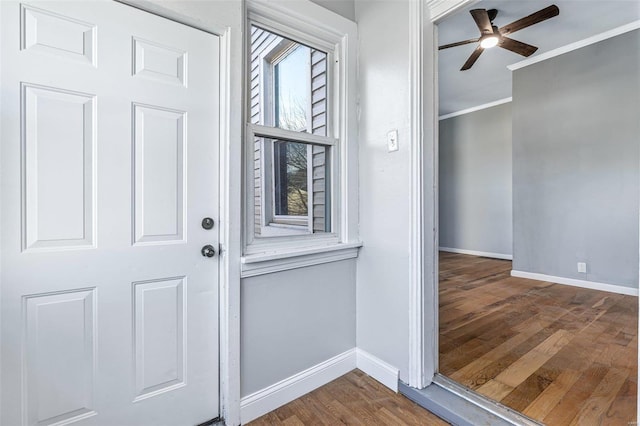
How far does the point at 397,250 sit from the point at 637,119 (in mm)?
3482

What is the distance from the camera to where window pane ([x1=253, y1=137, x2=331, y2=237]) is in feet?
5.48

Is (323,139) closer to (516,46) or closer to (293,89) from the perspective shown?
(293,89)

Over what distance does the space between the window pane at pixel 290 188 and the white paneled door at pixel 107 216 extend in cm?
28

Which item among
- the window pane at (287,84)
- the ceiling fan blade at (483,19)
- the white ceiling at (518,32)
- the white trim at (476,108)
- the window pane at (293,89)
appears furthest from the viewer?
the white trim at (476,108)

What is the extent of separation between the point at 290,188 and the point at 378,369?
1197 mm

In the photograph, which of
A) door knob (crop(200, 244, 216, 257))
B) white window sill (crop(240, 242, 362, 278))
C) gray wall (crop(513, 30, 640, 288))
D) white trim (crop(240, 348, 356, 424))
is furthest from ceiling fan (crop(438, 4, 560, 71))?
white trim (crop(240, 348, 356, 424))

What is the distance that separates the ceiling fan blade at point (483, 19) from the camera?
2.45 m

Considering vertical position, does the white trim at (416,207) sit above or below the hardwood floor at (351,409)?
above

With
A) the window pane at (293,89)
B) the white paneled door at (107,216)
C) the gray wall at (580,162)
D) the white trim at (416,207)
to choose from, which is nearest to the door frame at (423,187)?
the white trim at (416,207)

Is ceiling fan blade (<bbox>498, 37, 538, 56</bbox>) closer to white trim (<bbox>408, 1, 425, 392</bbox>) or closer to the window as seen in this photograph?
white trim (<bbox>408, 1, 425, 392</bbox>)

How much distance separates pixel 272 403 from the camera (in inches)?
63.1

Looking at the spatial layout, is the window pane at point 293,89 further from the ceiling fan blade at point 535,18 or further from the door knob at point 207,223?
the ceiling fan blade at point 535,18

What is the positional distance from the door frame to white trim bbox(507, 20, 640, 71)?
10.2 feet

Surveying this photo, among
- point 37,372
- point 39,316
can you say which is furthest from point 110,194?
point 37,372
